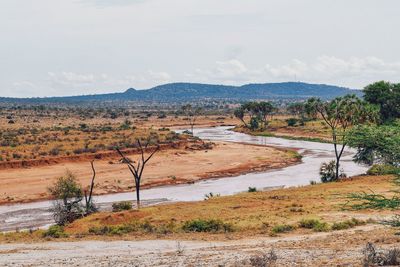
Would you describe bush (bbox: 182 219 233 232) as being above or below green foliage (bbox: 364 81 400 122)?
below

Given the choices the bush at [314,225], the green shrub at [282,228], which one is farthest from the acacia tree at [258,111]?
the green shrub at [282,228]

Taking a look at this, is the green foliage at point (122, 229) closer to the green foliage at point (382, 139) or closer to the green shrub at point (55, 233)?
the green shrub at point (55, 233)

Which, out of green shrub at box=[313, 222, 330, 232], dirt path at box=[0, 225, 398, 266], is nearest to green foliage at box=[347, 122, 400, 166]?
dirt path at box=[0, 225, 398, 266]

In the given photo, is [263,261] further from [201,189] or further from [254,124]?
[254,124]

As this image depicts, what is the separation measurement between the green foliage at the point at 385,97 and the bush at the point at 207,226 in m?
40.6

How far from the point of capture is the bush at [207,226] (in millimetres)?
28500

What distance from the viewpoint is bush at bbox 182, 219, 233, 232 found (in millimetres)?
28500

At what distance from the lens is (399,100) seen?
64.8m

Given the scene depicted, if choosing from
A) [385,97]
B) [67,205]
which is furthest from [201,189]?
[385,97]

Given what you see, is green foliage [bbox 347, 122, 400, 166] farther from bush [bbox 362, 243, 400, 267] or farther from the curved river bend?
the curved river bend

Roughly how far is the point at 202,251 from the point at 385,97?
4953cm

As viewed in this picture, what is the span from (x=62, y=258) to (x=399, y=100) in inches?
2068

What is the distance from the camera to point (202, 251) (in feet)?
71.2

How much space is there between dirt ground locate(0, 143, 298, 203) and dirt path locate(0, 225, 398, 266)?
23.6 meters
